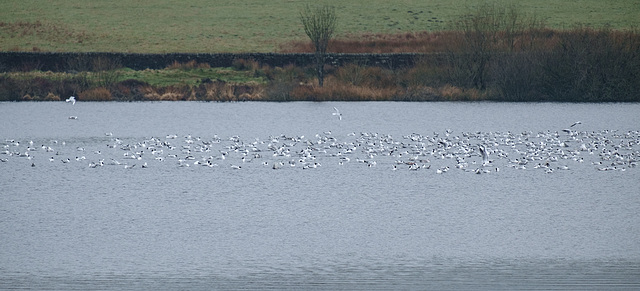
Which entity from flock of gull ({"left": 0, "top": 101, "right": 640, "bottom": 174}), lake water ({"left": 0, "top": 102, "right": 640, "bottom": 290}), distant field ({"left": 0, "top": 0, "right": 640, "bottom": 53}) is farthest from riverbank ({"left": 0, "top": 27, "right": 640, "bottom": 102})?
flock of gull ({"left": 0, "top": 101, "right": 640, "bottom": 174})

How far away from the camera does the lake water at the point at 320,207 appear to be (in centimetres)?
1117

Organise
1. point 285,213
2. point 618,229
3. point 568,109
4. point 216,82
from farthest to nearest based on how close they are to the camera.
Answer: point 216,82 → point 568,109 → point 285,213 → point 618,229

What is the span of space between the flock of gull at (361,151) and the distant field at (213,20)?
27.8m

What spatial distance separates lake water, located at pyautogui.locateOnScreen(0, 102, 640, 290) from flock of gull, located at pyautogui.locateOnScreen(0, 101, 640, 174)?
8 cm

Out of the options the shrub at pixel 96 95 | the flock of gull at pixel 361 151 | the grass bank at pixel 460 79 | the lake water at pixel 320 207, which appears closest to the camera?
the lake water at pixel 320 207

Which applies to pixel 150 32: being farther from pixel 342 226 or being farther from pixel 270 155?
pixel 342 226

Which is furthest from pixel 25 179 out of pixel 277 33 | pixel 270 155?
pixel 277 33

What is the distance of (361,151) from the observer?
78.0 feet

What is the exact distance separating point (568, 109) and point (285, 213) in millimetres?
22942

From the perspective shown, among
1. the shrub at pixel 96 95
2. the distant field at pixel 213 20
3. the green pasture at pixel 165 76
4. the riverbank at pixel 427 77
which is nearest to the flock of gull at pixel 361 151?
the riverbank at pixel 427 77

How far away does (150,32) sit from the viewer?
59438 mm

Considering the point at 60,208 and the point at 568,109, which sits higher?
the point at 60,208

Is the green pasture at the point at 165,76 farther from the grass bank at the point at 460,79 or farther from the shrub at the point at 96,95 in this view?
the shrub at the point at 96,95

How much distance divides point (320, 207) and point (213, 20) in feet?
162
